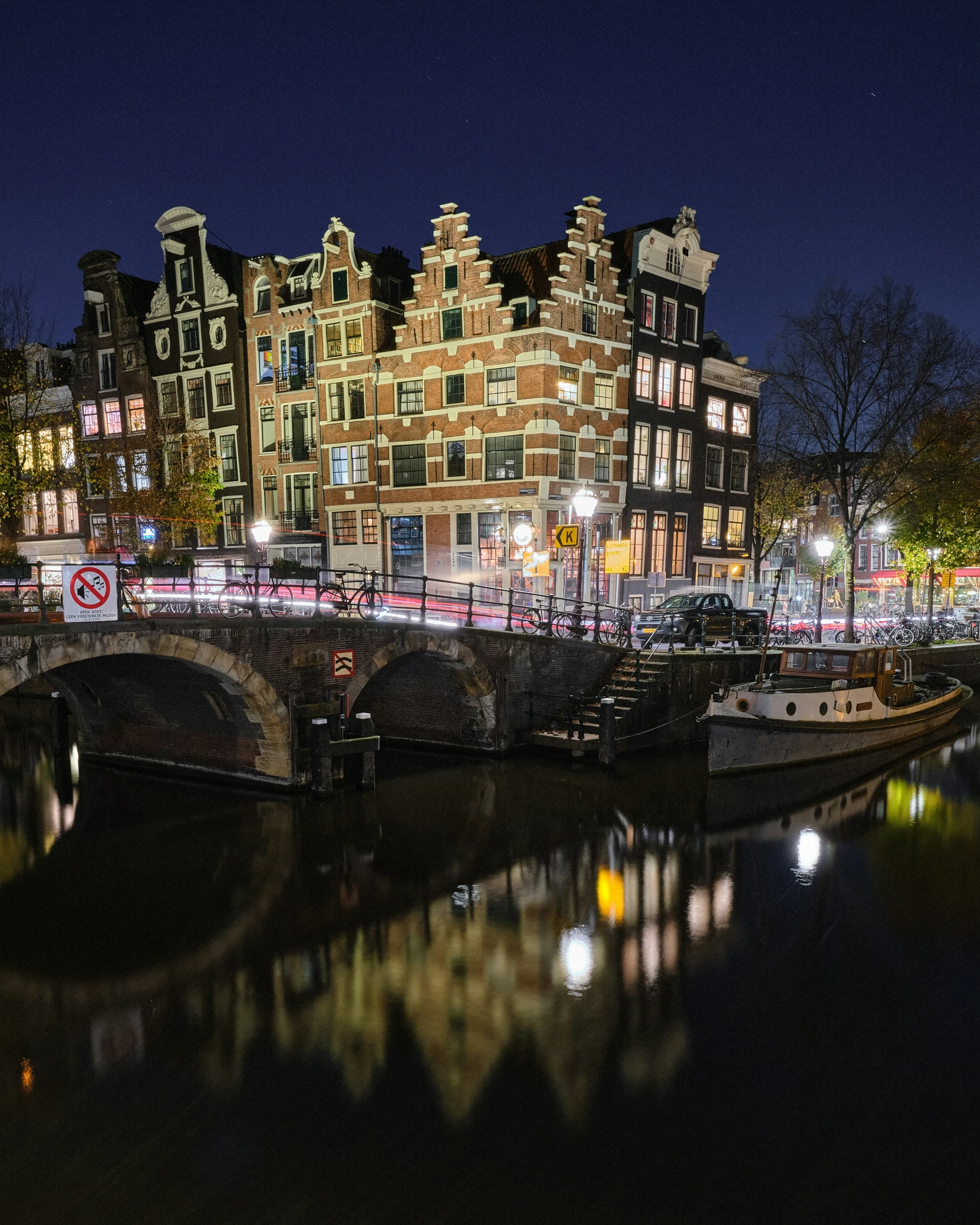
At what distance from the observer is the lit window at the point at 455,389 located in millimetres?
33312

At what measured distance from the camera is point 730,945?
11.9m

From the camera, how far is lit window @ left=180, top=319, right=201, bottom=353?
38812 mm

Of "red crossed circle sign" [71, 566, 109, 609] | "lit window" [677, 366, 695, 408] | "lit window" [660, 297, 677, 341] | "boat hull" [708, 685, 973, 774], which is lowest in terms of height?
"boat hull" [708, 685, 973, 774]

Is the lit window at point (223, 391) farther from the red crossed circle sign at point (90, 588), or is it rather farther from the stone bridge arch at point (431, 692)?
the red crossed circle sign at point (90, 588)

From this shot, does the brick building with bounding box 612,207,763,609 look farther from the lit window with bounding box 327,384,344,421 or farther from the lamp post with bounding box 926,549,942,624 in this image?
the lit window with bounding box 327,384,344,421

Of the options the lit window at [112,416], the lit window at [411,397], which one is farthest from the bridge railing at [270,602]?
the lit window at [112,416]

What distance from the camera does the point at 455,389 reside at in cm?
3347

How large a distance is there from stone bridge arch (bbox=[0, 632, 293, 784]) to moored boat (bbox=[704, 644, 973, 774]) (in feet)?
36.7

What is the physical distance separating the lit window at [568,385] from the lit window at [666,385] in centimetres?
488

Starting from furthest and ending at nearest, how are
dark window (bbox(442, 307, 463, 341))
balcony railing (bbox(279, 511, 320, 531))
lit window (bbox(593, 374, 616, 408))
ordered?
balcony railing (bbox(279, 511, 320, 531))
lit window (bbox(593, 374, 616, 408))
dark window (bbox(442, 307, 463, 341))

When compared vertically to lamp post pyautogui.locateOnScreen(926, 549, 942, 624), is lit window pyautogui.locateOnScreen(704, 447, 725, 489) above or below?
above

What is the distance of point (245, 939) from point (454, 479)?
79.6 ft

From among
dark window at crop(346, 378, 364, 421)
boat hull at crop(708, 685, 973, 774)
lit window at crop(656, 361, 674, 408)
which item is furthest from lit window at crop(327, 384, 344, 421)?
boat hull at crop(708, 685, 973, 774)

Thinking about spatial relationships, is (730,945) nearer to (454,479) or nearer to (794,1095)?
(794,1095)
